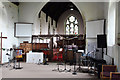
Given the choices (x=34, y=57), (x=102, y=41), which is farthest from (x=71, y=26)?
(x=102, y=41)

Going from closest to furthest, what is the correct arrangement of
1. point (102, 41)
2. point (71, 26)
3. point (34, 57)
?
point (102, 41)
point (34, 57)
point (71, 26)

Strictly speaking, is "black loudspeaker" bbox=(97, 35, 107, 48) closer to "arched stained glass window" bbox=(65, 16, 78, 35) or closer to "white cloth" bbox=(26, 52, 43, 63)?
"white cloth" bbox=(26, 52, 43, 63)

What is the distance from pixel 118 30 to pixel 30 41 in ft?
26.1

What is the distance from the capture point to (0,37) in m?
9.31

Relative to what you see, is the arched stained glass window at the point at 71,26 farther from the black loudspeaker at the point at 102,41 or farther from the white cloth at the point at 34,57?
the black loudspeaker at the point at 102,41

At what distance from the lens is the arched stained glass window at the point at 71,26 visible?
20719 mm

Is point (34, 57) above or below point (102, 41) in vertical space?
below

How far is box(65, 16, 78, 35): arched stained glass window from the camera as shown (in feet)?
68.0

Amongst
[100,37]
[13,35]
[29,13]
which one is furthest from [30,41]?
[100,37]

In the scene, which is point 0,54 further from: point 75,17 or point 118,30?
point 75,17

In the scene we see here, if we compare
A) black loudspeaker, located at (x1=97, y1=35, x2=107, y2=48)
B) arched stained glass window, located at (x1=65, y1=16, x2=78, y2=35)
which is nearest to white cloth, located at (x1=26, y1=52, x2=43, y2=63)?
black loudspeaker, located at (x1=97, y1=35, x2=107, y2=48)

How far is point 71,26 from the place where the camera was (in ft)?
68.1

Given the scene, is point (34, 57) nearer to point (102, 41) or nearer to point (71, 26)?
point (102, 41)

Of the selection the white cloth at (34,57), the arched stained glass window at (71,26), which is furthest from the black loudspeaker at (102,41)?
the arched stained glass window at (71,26)
